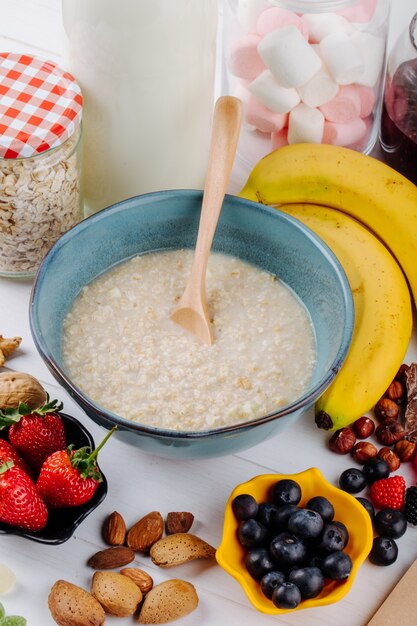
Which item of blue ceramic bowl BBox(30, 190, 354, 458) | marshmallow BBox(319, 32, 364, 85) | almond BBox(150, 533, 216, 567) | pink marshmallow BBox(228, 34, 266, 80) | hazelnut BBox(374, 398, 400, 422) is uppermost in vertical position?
marshmallow BBox(319, 32, 364, 85)

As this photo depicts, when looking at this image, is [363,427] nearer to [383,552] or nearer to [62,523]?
[383,552]

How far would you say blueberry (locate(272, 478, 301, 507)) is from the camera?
120 centimetres

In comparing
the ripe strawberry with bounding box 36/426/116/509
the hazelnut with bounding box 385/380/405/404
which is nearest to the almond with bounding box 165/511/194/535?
the ripe strawberry with bounding box 36/426/116/509

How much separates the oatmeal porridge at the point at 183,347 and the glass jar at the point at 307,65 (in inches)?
10.1

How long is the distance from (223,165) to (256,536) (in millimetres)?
478

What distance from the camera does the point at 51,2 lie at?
1.82 metres

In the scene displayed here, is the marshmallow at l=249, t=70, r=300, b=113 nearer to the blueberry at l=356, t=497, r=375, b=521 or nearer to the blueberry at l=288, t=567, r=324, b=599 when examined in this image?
the blueberry at l=356, t=497, r=375, b=521

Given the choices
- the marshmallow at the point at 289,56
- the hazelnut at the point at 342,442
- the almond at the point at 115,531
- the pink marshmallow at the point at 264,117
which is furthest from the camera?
the pink marshmallow at the point at 264,117

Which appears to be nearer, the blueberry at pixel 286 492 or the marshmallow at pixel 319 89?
the blueberry at pixel 286 492

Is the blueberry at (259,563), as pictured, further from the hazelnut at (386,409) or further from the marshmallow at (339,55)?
the marshmallow at (339,55)

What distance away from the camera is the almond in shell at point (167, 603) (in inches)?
44.7

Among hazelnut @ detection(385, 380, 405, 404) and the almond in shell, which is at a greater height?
hazelnut @ detection(385, 380, 405, 404)

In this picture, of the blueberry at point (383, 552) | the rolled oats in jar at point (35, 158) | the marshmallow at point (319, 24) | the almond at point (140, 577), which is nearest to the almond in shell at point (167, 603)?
the almond at point (140, 577)

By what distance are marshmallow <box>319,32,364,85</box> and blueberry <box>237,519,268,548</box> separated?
665mm
